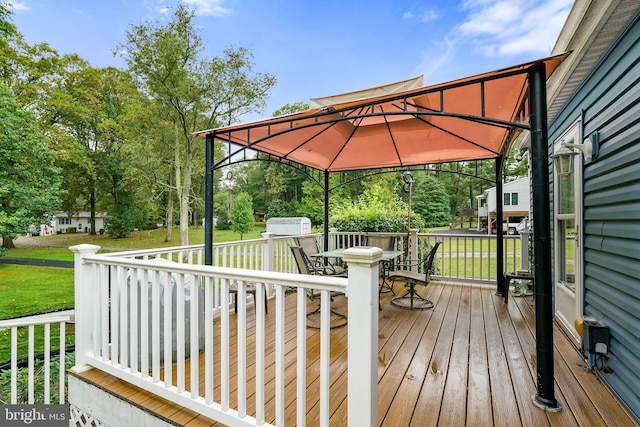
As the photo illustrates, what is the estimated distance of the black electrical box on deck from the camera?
7.71ft

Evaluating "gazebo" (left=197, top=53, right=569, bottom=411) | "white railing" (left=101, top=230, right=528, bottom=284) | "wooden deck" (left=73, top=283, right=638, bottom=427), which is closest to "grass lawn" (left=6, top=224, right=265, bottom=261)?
"white railing" (left=101, top=230, right=528, bottom=284)

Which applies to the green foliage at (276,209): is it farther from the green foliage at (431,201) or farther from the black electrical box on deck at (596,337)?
the black electrical box on deck at (596,337)

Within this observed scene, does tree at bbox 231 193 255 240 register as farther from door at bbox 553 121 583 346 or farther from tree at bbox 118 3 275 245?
door at bbox 553 121 583 346

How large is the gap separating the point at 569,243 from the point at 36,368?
7.97m

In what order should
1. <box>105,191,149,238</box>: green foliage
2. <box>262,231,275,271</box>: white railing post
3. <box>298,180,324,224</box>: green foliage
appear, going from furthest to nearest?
<box>298,180,324,224</box>: green foliage → <box>105,191,149,238</box>: green foliage → <box>262,231,275,271</box>: white railing post

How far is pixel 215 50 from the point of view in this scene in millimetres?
12344

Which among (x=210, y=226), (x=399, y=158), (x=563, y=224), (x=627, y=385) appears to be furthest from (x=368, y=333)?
(x=399, y=158)

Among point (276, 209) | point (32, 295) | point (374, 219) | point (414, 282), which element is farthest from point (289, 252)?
point (276, 209)

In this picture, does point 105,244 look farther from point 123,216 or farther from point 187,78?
point 187,78

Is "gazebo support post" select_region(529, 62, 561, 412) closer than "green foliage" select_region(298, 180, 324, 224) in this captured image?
Yes

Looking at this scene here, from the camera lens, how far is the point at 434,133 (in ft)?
15.5

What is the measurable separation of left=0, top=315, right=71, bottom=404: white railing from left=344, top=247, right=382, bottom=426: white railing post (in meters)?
2.94

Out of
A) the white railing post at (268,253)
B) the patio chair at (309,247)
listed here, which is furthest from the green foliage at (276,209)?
the white railing post at (268,253)

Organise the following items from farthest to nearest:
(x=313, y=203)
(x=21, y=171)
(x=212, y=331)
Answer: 1. (x=313, y=203)
2. (x=21, y=171)
3. (x=212, y=331)
